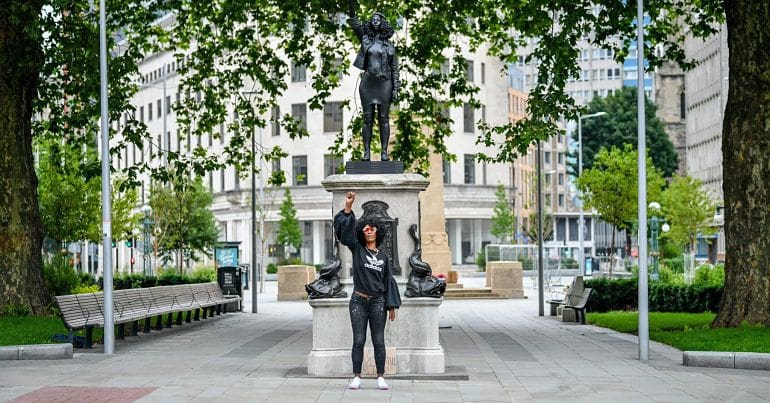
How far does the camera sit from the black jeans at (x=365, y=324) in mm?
15375

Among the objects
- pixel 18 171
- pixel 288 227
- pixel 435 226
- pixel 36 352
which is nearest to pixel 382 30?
pixel 36 352

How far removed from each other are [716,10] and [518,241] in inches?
2440

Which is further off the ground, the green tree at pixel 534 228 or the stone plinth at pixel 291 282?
the green tree at pixel 534 228

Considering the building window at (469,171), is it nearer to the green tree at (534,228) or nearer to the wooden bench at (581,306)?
the green tree at (534,228)

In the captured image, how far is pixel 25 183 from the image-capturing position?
26.7m

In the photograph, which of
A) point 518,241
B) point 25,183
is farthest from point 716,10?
point 518,241

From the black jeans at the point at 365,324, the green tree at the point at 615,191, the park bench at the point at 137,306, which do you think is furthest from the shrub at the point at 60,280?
the green tree at the point at 615,191

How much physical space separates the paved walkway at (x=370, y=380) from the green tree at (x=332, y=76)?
2926 mm

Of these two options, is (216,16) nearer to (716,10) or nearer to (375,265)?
(716,10)

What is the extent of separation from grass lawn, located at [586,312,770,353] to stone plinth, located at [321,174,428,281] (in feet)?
16.9

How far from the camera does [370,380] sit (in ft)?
53.2

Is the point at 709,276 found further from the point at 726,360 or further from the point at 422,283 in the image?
the point at 422,283

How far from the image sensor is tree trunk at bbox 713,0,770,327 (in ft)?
76.9

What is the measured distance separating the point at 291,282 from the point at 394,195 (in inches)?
1269
